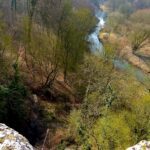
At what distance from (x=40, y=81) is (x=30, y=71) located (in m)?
2.41

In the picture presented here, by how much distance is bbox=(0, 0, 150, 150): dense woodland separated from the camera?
→ 1378 inches

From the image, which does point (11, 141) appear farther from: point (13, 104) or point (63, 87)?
point (63, 87)

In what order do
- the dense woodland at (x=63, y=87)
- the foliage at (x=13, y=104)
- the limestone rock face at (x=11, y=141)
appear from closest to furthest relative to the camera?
1. the limestone rock face at (x=11, y=141)
2. the dense woodland at (x=63, y=87)
3. the foliage at (x=13, y=104)

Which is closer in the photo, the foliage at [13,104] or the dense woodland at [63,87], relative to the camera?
the dense woodland at [63,87]

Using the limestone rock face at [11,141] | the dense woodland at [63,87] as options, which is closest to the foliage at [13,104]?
the dense woodland at [63,87]

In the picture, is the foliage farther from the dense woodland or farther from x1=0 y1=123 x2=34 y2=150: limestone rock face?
x1=0 y1=123 x2=34 y2=150: limestone rock face

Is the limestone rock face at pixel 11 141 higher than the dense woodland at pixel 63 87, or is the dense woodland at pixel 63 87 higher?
the dense woodland at pixel 63 87

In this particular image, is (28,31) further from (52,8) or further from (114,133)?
(114,133)

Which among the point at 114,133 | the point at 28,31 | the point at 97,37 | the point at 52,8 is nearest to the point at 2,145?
the point at 114,133

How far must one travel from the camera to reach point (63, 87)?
55625 millimetres

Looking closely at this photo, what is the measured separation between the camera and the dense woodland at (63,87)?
1378 inches

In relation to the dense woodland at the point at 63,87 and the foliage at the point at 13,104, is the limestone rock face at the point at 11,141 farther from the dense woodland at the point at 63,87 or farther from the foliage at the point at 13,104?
the foliage at the point at 13,104

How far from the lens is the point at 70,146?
3878 centimetres

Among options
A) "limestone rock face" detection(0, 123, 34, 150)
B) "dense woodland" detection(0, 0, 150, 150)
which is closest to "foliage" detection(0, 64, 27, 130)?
"dense woodland" detection(0, 0, 150, 150)
